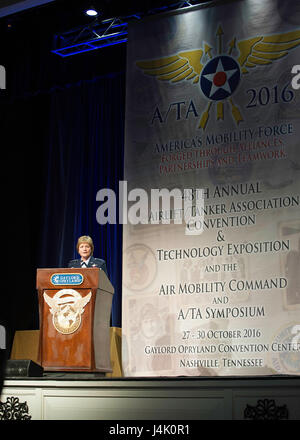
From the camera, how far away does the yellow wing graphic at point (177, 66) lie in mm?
5387

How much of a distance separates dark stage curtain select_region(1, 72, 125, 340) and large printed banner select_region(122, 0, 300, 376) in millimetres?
1465

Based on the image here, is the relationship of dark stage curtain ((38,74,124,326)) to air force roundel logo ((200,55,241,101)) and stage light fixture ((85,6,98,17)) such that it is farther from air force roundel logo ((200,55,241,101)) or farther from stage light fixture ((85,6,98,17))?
air force roundel logo ((200,55,241,101))

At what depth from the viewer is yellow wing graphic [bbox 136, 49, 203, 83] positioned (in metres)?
5.39

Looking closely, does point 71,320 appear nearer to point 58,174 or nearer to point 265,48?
point 265,48

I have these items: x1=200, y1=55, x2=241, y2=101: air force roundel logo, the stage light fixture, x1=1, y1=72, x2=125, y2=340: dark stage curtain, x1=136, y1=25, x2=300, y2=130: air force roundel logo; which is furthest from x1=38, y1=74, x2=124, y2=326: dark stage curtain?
x1=200, y1=55, x2=241, y2=101: air force roundel logo

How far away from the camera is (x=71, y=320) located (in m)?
3.87

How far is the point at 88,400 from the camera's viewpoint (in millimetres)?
3102

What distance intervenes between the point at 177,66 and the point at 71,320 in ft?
8.48

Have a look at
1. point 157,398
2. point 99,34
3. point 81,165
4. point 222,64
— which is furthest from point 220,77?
point 157,398

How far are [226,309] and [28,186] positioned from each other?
3259 mm

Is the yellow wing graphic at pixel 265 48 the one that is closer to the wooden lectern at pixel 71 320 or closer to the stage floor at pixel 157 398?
the wooden lectern at pixel 71 320
